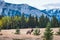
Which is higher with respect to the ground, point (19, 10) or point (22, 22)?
point (19, 10)

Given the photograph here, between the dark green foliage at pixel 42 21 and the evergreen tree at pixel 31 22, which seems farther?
the evergreen tree at pixel 31 22

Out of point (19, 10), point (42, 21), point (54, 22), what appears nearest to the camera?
point (54, 22)

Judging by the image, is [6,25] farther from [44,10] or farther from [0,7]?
[44,10]

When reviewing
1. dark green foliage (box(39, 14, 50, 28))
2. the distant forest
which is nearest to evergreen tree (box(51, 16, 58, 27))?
the distant forest

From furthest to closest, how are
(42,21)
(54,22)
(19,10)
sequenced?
(19,10) < (42,21) < (54,22)

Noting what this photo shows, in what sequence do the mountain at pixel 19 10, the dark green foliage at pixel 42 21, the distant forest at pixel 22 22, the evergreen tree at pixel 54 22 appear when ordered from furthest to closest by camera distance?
the distant forest at pixel 22 22, the dark green foliage at pixel 42 21, the mountain at pixel 19 10, the evergreen tree at pixel 54 22

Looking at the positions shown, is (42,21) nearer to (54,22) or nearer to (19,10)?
(54,22)

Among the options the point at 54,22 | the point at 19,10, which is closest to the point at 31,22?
the point at 19,10

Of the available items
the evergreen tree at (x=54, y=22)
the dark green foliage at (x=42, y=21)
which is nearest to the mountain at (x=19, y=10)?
the evergreen tree at (x=54, y=22)

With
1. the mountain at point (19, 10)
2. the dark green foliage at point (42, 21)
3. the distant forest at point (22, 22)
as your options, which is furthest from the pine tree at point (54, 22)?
the dark green foliage at point (42, 21)

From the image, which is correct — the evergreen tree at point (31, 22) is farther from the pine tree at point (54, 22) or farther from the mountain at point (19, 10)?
the pine tree at point (54, 22)

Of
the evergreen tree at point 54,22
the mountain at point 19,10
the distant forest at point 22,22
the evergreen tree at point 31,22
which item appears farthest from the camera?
the evergreen tree at point 31,22

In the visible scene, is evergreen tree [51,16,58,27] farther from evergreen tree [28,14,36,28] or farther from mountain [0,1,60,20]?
evergreen tree [28,14,36,28]

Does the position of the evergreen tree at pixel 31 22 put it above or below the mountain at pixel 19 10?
below
